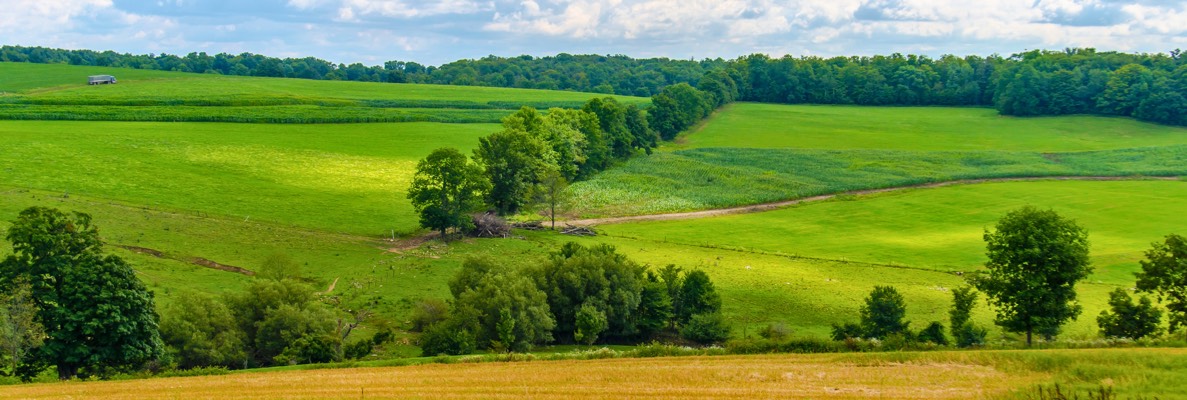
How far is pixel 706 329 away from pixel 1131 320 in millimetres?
18984

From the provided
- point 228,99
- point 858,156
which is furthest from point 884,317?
point 228,99

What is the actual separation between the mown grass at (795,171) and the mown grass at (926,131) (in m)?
7.81

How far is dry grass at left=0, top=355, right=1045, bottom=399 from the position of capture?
26.2m

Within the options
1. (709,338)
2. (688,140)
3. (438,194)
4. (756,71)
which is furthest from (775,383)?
(756,71)

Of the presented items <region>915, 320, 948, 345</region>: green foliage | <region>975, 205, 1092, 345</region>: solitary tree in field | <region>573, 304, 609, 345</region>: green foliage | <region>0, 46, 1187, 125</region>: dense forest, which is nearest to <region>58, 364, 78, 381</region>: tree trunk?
<region>573, 304, 609, 345</region>: green foliage

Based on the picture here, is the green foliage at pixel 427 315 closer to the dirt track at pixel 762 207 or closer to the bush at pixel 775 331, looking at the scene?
the bush at pixel 775 331

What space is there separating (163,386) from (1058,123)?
144 m

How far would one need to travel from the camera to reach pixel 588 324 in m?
41.0

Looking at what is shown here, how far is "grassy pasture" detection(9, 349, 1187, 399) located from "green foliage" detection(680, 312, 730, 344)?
456 inches

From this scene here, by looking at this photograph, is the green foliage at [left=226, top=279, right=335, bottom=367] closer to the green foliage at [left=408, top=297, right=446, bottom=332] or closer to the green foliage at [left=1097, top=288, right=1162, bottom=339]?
the green foliage at [left=408, top=297, right=446, bottom=332]

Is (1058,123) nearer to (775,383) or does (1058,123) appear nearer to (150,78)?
(775,383)

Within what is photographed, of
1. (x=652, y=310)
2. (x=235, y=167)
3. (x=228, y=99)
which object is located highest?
(x=228, y=99)

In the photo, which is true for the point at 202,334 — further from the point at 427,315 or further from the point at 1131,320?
the point at 1131,320

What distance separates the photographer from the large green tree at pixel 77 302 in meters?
31.9
